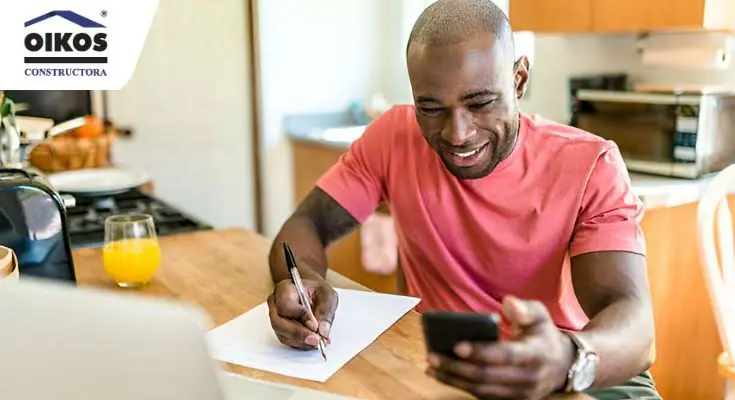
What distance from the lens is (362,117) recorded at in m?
3.60

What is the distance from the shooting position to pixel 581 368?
909mm

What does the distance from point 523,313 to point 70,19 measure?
74 cm

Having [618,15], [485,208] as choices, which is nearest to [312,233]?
[485,208]

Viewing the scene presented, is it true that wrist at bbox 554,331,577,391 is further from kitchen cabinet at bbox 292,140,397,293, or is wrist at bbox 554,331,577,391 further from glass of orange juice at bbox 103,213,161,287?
kitchen cabinet at bbox 292,140,397,293

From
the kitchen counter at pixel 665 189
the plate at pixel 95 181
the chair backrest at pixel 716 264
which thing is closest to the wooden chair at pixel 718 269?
the chair backrest at pixel 716 264

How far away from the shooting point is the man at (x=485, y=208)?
116cm

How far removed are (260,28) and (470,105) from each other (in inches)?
92.0

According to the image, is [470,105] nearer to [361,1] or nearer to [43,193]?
[43,193]

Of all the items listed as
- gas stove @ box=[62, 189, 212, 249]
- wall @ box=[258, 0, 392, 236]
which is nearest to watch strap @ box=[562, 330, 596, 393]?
gas stove @ box=[62, 189, 212, 249]

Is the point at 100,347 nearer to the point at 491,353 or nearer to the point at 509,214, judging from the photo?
the point at 491,353

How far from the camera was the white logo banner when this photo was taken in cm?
105

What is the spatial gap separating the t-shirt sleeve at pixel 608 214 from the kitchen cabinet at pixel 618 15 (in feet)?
2.96

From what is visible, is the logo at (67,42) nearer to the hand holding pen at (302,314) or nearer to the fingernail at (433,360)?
the hand holding pen at (302,314)

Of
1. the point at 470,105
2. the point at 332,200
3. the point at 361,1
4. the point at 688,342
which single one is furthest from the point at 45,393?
the point at 361,1
